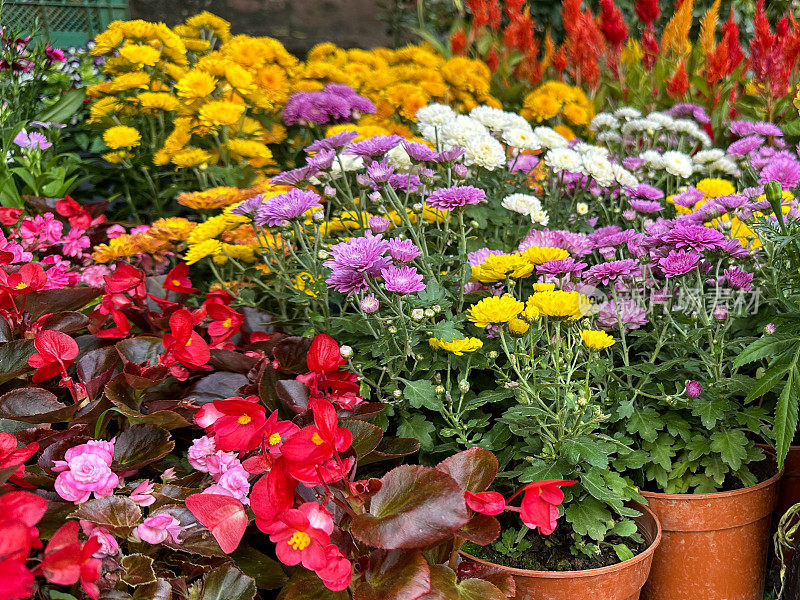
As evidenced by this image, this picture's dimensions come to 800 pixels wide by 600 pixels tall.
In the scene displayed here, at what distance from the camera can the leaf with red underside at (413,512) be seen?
0.92 metres

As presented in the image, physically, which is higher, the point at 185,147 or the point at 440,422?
the point at 185,147

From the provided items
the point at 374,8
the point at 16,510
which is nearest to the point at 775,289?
the point at 16,510

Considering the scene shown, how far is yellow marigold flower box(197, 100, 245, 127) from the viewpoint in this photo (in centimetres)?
212

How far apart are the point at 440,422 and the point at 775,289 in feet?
2.56

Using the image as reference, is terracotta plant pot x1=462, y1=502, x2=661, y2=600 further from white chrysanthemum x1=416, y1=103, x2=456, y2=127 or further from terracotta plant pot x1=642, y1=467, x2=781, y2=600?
white chrysanthemum x1=416, y1=103, x2=456, y2=127

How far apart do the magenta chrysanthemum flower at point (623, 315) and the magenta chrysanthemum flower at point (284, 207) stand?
68cm

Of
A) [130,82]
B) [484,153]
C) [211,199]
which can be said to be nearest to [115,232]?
[211,199]

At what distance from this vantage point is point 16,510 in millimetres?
786

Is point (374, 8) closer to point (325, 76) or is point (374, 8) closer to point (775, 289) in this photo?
point (325, 76)

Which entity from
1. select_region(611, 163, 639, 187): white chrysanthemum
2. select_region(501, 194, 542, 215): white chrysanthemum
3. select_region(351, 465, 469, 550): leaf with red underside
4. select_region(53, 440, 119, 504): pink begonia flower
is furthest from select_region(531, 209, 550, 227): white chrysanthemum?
select_region(53, 440, 119, 504): pink begonia flower

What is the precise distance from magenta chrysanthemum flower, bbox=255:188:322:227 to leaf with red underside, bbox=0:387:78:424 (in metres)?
0.50

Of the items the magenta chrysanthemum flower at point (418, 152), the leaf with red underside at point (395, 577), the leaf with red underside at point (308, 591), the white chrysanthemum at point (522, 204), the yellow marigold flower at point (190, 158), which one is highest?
the magenta chrysanthemum flower at point (418, 152)

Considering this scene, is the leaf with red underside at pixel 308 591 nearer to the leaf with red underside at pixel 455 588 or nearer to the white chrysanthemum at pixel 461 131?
the leaf with red underside at pixel 455 588

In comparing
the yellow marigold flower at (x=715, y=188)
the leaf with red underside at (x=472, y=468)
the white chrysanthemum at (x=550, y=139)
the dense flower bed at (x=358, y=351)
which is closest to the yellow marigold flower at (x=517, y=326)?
the dense flower bed at (x=358, y=351)
